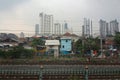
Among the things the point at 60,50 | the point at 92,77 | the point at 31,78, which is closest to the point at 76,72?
the point at 92,77

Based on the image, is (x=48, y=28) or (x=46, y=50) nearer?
(x=46, y=50)

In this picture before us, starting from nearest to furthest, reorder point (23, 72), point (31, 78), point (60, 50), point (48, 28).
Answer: point (31, 78), point (23, 72), point (60, 50), point (48, 28)

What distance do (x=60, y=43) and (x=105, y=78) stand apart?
156 ft

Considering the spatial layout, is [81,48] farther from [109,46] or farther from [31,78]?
[31,78]

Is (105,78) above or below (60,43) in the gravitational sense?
below

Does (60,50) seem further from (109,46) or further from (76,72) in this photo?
(76,72)

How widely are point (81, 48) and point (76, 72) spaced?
3593 centimetres

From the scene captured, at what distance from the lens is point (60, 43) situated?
65.4 metres

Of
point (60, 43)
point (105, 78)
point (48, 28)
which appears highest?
point (48, 28)

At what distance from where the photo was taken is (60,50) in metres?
65.3

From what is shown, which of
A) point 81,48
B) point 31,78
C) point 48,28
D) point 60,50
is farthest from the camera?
point 48,28

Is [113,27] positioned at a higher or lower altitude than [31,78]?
higher

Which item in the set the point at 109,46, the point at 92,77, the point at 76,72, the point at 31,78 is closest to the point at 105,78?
the point at 92,77

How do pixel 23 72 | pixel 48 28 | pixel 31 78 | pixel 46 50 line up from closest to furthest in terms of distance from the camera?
pixel 31 78
pixel 23 72
pixel 46 50
pixel 48 28
